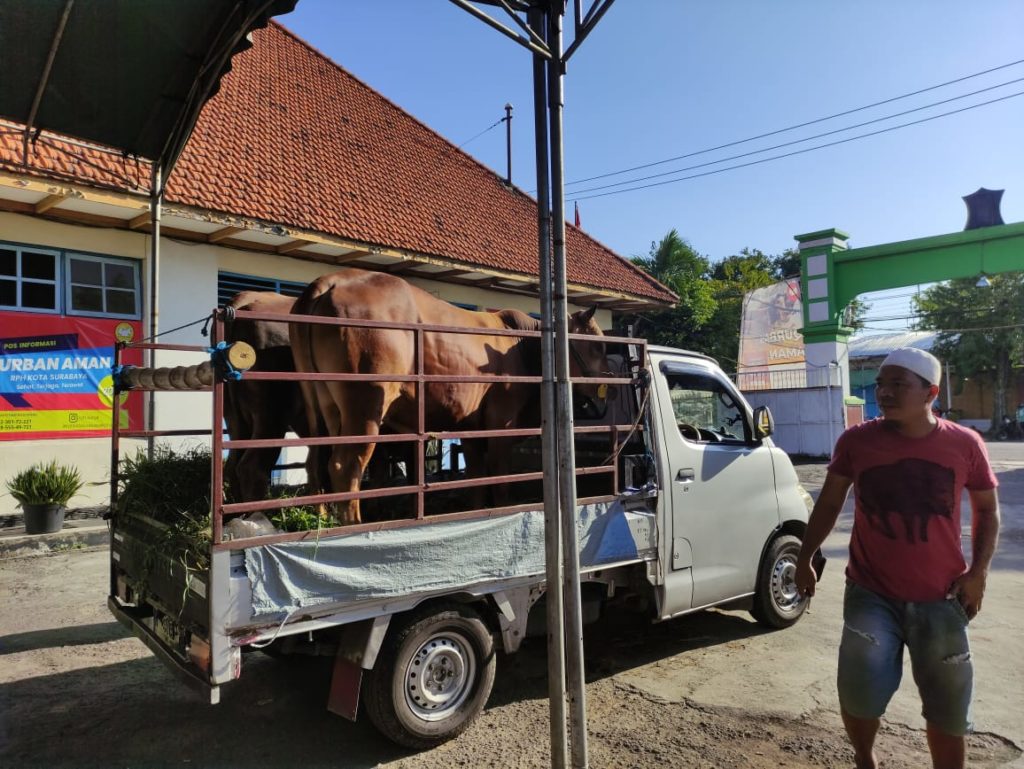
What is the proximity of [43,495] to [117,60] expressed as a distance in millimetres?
5067

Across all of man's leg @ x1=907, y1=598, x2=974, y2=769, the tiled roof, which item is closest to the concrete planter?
the tiled roof

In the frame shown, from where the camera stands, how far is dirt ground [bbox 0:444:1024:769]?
11.1ft

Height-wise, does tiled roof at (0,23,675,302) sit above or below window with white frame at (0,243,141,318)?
above

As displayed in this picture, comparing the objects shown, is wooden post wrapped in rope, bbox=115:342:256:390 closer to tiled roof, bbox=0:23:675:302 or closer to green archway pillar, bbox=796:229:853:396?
tiled roof, bbox=0:23:675:302

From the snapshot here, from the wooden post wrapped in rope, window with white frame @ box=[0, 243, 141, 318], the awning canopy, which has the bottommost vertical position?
the wooden post wrapped in rope

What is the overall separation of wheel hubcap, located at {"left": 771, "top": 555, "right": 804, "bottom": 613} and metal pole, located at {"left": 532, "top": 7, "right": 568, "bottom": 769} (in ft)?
9.76

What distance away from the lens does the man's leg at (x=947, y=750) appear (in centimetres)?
263

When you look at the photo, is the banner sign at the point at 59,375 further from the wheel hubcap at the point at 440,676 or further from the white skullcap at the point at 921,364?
the white skullcap at the point at 921,364

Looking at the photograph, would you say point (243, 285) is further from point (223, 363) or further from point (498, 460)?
point (223, 363)

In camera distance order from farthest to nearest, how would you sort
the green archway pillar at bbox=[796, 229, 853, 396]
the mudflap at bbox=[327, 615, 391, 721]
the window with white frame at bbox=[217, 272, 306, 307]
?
the green archway pillar at bbox=[796, 229, 853, 396], the window with white frame at bbox=[217, 272, 306, 307], the mudflap at bbox=[327, 615, 391, 721]

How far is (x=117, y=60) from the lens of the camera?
4672mm

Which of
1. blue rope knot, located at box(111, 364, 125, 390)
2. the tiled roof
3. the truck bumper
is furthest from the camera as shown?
the tiled roof

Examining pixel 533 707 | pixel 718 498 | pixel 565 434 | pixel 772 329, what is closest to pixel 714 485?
pixel 718 498

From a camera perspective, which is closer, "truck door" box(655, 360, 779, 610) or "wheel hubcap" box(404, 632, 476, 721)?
"wheel hubcap" box(404, 632, 476, 721)
